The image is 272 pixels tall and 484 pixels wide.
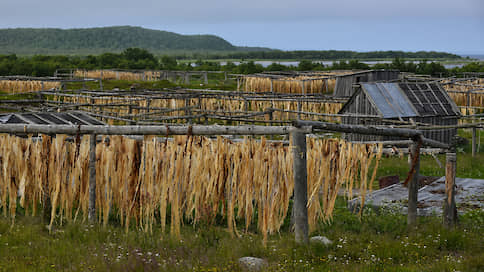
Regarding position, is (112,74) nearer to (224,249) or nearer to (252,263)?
(224,249)

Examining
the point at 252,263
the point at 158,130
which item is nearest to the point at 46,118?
the point at 158,130

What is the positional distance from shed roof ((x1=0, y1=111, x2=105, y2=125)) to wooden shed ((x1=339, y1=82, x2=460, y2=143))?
1001cm

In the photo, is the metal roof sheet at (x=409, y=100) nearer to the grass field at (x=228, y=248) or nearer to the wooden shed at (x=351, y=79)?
A: the grass field at (x=228, y=248)

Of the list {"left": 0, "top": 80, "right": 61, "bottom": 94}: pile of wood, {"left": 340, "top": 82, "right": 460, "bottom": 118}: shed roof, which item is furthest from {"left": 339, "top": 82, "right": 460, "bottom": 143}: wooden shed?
{"left": 0, "top": 80, "right": 61, "bottom": 94}: pile of wood

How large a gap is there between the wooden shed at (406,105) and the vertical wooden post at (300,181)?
38.9 feet

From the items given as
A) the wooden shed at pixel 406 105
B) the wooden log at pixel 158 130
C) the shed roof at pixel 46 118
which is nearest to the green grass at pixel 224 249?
the wooden log at pixel 158 130

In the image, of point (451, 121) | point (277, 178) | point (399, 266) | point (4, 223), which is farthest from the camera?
point (451, 121)

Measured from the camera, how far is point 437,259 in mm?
6496

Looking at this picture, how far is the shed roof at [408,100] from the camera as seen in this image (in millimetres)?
18500

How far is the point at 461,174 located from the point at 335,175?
368 inches

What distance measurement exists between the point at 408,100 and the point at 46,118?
12.9m

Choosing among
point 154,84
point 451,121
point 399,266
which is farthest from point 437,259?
point 154,84

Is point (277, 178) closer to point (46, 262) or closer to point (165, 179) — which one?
point (165, 179)

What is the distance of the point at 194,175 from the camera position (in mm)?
7336
